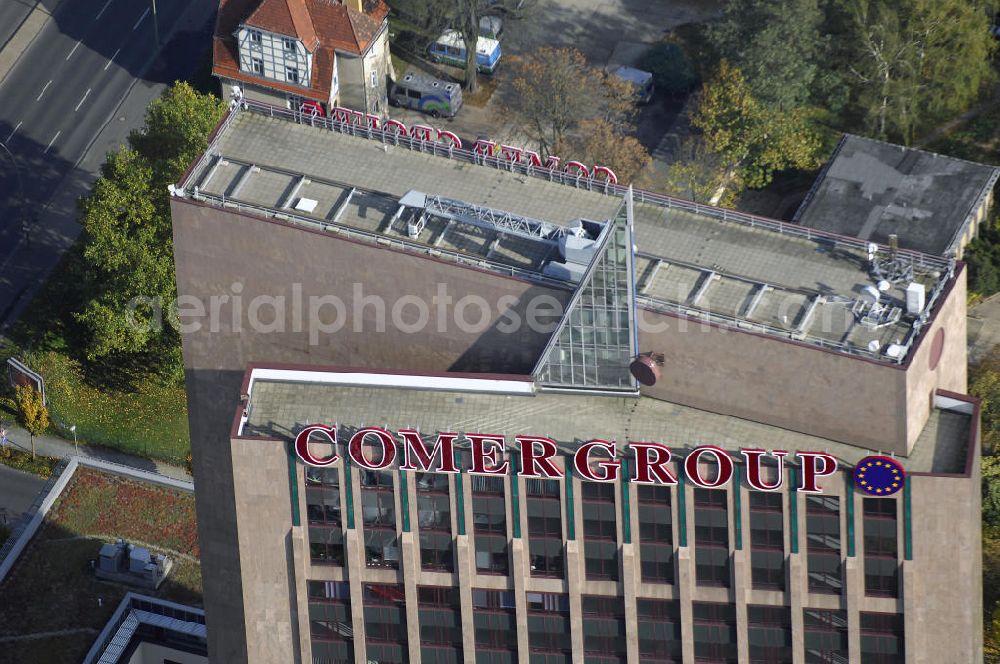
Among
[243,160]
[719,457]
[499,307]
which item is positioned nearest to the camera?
[719,457]

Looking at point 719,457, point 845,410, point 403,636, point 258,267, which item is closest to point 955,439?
point 845,410

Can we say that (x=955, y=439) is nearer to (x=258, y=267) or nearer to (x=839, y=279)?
(x=839, y=279)

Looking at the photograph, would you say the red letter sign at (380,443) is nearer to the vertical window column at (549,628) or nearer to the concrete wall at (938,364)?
the vertical window column at (549,628)

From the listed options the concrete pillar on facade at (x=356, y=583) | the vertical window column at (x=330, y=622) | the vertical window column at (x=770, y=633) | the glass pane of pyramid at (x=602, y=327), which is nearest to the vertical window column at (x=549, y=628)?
the concrete pillar on facade at (x=356, y=583)

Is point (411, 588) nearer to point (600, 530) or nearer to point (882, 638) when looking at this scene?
point (600, 530)

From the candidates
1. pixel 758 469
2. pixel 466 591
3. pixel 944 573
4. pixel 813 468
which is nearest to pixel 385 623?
pixel 466 591

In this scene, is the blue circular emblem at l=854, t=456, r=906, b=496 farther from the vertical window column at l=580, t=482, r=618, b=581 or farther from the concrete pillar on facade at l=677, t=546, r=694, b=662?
the vertical window column at l=580, t=482, r=618, b=581
